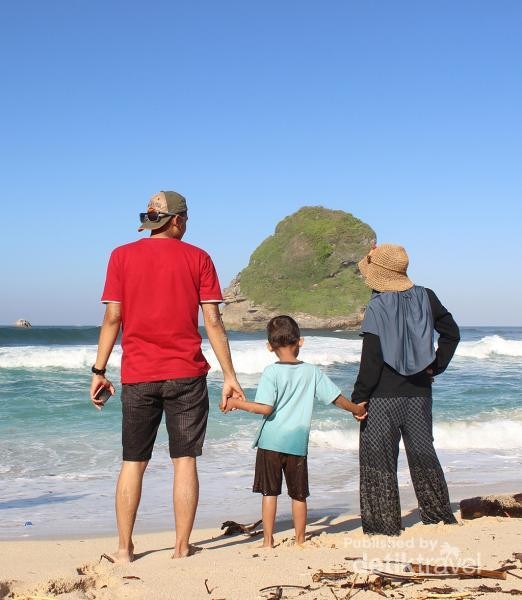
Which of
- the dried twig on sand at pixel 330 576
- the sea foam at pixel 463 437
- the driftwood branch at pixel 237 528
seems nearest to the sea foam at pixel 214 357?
Answer: the sea foam at pixel 463 437

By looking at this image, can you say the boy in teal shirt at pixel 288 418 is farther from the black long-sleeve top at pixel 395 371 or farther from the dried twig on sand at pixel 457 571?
the dried twig on sand at pixel 457 571

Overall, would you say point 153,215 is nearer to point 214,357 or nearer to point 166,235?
point 166,235

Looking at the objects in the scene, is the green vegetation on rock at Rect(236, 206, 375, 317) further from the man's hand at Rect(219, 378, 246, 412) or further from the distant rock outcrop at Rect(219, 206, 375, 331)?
the man's hand at Rect(219, 378, 246, 412)

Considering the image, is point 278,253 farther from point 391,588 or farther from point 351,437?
point 391,588

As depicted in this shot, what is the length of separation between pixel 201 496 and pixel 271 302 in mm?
78564

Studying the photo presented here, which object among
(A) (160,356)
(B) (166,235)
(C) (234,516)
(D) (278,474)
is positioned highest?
(B) (166,235)

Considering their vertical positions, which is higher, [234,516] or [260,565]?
[260,565]

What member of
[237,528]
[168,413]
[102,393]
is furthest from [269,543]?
[102,393]

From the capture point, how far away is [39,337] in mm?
45375

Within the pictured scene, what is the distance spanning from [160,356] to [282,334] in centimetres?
75

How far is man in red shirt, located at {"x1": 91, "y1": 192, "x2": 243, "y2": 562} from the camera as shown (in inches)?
141

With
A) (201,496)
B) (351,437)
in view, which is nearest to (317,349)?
(351,437)

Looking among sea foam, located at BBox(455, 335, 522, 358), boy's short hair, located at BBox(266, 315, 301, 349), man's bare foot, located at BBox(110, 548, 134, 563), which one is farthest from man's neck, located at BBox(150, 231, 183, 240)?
sea foam, located at BBox(455, 335, 522, 358)

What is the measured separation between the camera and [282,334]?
3.95 meters
